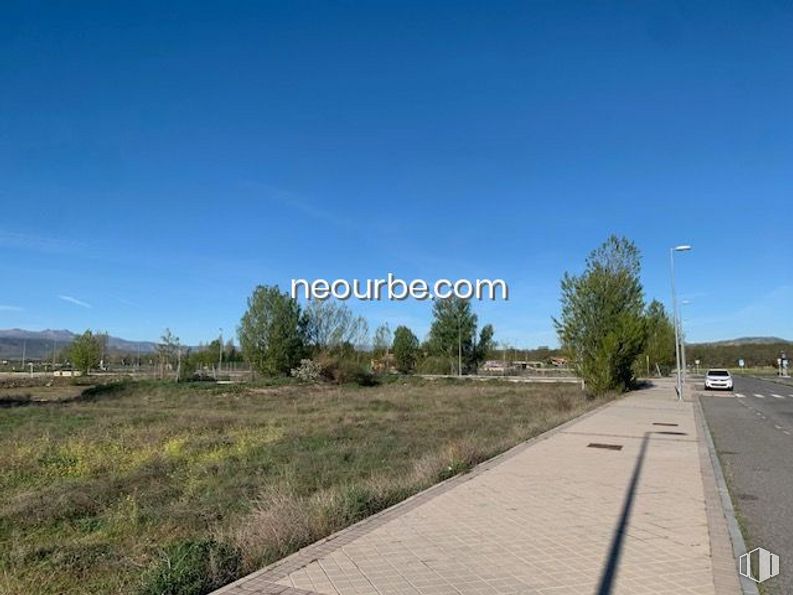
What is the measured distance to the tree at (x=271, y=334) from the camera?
52750mm

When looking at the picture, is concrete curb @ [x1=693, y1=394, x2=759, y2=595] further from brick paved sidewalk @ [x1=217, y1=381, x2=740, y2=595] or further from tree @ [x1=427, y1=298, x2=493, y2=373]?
tree @ [x1=427, y1=298, x2=493, y2=373]

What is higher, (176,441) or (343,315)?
(343,315)

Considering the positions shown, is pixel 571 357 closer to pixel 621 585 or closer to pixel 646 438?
pixel 646 438

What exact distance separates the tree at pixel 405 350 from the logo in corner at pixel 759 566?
68.4 meters

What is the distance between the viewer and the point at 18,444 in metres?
14.3

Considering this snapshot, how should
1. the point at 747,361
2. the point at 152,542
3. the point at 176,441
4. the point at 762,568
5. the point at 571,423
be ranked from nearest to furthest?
the point at 762,568 → the point at 152,542 → the point at 176,441 → the point at 571,423 → the point at 747,361

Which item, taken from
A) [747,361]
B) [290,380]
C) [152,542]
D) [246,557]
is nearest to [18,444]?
[152,542]

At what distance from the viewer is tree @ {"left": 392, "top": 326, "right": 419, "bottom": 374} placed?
73.9 meters

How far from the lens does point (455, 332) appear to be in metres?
71.0

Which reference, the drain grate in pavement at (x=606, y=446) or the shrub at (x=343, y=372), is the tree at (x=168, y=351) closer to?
the shrub at (x=343, y=372)

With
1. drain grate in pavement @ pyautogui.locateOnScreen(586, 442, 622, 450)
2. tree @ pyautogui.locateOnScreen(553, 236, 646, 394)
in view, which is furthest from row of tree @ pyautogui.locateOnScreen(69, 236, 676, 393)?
drain grate in pavement @ pyautogui.locateOnScreen(586, 442, 622, 450)

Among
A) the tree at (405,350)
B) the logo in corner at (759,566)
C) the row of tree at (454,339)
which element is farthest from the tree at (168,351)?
the logo in corner at (759,566)

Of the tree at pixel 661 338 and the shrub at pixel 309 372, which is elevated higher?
the tree at pixel 661 338

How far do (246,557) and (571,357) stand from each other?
2848 centimetres
